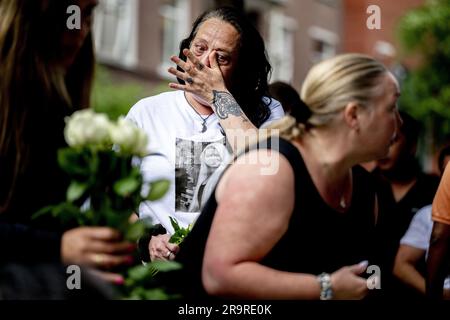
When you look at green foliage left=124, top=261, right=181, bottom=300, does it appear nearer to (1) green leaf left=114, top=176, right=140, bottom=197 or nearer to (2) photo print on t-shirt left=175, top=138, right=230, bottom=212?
(1) green leaf left=114, top=176, right=140, bottom=197

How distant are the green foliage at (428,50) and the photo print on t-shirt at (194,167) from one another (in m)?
19.2

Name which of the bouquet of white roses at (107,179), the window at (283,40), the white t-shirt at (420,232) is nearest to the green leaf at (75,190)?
the bouquet of white roses at (107,179)

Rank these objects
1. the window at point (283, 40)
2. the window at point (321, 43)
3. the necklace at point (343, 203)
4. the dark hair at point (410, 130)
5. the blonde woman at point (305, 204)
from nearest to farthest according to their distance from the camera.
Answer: the blonde woman at point (305, 204) < the necklace at point (343, 203) < the dark hair at point (410, 130) < the window at point (283, 40) < the window at point (321, 43)

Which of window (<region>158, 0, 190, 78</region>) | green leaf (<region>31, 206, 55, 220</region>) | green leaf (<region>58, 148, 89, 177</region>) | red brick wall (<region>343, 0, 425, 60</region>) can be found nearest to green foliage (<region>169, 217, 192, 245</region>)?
green leaf (<region>31, 206, 55, 220</region>)

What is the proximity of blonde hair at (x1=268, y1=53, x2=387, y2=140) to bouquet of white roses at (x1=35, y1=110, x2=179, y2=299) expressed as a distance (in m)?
0.56

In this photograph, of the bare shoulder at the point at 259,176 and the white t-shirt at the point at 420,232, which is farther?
the white t-shirt at the point at 420,232

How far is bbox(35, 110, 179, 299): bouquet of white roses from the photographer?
9.01 ft

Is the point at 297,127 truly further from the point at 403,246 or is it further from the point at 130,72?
the point at 130,72

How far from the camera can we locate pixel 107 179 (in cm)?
279

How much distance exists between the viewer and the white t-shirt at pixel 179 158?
3.94m

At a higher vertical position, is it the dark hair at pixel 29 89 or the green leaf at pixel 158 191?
the dark hair at pixel 29 89

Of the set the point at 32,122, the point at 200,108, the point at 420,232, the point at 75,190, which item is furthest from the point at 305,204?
the point at 420,232

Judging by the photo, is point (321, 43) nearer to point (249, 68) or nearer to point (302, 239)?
point (249, 68)

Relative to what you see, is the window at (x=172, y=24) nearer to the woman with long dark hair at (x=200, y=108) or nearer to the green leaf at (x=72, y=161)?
the woman with long dark hair at (x=200, y=108)
